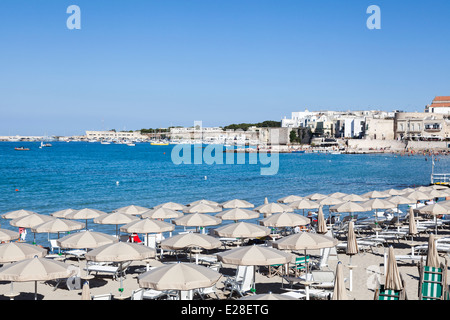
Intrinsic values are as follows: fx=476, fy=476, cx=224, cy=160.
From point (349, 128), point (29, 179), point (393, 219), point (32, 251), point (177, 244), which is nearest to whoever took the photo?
point (32, 251)

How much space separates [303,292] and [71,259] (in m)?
7.96

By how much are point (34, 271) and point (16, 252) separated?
207 centimetres

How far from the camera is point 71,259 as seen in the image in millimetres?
14836

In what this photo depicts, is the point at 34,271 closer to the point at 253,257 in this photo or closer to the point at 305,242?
the point at 253,257

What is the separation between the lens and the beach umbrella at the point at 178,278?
308 inches

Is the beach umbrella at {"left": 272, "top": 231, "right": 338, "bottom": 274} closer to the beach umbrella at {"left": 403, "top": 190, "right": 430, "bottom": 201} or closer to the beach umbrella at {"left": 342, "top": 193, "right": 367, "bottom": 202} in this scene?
the beach umbrella at {"left": 342, "top": 193, "right": 367, "bottom": 202}

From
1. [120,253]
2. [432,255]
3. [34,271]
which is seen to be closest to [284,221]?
[432,255]

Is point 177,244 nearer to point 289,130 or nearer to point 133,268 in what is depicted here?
point 133,268

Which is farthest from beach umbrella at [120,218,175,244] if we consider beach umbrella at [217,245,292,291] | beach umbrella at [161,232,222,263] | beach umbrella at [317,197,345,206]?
beach umbrella at [317,197,345,206]

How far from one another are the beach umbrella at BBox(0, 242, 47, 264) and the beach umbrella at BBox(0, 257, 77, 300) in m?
1.43

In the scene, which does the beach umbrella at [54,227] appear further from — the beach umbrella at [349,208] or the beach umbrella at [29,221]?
the beach umbrella at [349,208]

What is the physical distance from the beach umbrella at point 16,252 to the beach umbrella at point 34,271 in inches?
56.2
